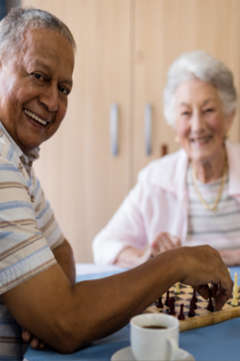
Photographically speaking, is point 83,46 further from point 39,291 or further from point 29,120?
point 39,291

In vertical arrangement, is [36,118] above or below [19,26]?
below

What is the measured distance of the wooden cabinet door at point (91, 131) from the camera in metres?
3.10

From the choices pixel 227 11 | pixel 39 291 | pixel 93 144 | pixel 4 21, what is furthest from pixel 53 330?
pixel 227 11

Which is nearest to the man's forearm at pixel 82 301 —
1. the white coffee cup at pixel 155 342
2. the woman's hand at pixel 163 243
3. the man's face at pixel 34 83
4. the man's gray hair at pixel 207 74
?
the white coffee cup at pixel 155 342

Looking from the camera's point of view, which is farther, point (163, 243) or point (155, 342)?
point (163, 243)

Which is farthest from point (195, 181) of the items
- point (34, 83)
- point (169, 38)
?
point (169, 38)

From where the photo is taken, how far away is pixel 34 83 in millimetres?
1126

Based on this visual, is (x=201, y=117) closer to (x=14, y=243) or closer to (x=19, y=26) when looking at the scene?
(x=19, y=26)

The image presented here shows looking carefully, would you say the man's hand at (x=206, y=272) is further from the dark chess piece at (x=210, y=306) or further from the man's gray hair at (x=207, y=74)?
the man's gray hair at (x=207, y=74)

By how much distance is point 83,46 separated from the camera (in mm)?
3109

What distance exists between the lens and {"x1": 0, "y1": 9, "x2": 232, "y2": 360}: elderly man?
2.77ft

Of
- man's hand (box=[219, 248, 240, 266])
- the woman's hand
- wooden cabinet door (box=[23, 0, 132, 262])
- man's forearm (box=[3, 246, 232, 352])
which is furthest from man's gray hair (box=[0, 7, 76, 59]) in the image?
wooden cabinet door (box=[23, 0, 132, 262])

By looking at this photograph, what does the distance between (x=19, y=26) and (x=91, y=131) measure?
2044 millimetres

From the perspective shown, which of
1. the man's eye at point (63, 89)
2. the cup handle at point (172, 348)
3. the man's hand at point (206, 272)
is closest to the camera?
the cup handle at point (172, 348)
